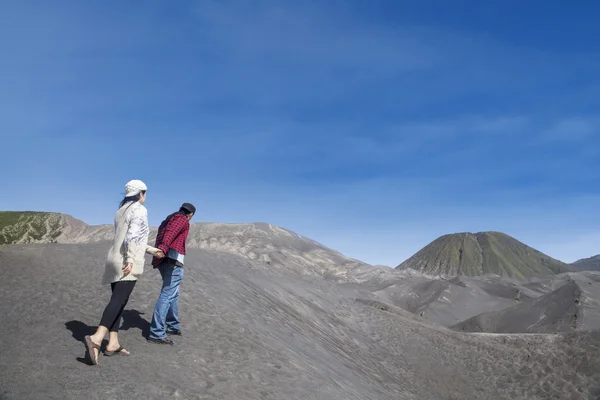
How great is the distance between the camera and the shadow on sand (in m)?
7.88

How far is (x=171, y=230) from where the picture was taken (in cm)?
788

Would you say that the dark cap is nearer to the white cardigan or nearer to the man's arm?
the man's arm

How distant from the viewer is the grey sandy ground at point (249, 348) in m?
6.80

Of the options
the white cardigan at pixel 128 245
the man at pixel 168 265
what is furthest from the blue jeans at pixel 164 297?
the white cardigan at pixel 128 245

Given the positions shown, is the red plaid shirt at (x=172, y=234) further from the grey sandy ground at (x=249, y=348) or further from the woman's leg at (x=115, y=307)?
the grey sandy ground at (x=249, y=348)

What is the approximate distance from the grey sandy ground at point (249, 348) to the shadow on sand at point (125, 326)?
0.11 ft

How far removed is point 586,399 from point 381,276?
7146 cm

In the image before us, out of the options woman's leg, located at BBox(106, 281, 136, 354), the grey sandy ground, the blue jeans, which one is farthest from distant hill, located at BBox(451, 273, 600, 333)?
woman's leg, located at BBox(106, 281, 136, 354)

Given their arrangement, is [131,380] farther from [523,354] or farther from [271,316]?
[523,354]

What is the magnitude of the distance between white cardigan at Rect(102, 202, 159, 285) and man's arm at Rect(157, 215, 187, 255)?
0.89 m

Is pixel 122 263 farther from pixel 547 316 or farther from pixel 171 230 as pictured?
pixel 547 316

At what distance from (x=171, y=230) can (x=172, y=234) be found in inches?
3.0

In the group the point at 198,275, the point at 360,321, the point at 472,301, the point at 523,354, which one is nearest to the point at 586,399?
the point at 523,354

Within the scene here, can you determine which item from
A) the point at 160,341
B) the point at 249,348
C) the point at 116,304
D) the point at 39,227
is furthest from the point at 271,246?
the point at 39,227
